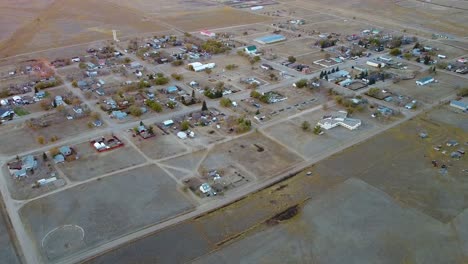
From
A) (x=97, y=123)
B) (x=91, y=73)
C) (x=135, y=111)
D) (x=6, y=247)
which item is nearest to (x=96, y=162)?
(x=97, y=123)

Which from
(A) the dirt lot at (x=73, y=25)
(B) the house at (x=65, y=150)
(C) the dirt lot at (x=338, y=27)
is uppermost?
(C) the dirt lot at (x=338, y=27)

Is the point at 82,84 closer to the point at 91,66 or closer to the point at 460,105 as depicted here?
the point at 91,66

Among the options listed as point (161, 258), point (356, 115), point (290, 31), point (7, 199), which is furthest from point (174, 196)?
point (290, 31)

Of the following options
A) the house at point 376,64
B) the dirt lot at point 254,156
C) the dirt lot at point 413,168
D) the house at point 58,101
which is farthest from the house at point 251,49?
the house at point 58,101

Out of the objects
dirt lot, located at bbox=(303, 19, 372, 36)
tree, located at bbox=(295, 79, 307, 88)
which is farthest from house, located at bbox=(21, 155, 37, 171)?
dirt lot, located at bbox=(303, 19, 372, 36)

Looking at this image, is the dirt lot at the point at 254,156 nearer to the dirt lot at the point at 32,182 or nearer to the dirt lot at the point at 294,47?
the dirt lot at the point at 32,182

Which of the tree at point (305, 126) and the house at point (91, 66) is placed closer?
the tree at point (305, 126)

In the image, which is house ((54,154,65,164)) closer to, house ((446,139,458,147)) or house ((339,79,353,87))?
house ((339,79,353,87))
